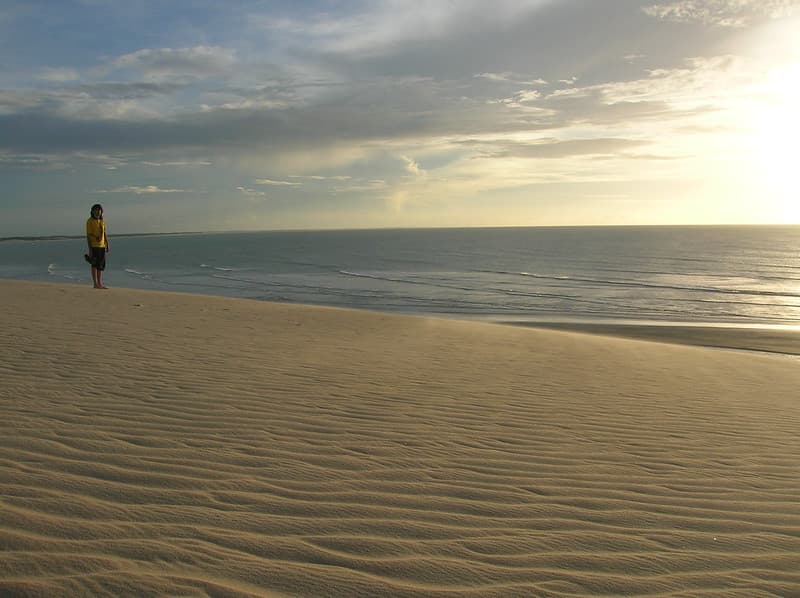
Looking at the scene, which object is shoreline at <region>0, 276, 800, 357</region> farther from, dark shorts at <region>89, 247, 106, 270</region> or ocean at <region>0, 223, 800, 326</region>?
dark shorts at <region>89, 247, 106, 270</region>

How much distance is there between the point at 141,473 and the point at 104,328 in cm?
690

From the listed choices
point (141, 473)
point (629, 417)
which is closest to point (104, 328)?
point (141, 473)

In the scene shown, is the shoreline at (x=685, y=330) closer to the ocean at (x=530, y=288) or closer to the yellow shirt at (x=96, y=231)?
the ocean at (x=530, y=288)

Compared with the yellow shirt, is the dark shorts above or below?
below

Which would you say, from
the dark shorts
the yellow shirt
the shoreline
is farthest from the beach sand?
the shoreline

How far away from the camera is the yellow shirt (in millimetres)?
14806

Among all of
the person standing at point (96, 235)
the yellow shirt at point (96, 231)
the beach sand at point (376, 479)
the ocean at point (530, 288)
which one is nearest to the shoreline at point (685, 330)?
the ocean at point (530, 288)

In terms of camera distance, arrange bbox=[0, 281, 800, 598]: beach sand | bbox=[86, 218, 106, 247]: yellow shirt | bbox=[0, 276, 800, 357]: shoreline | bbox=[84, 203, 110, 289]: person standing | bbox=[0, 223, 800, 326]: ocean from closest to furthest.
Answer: bbox=[0, 281, 800, 598]: beach sand → bbox=[84, 203, 110, 289]: person standing → bbox=[86, 218, 106, 247]: yellow shirt → bbox=[0, 276, 800, 357]: shoreline → bbox=[0, 223, 800, 326]: ocean

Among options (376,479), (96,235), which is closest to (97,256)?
(96,235)

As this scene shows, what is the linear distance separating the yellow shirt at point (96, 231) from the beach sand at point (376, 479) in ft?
23.7

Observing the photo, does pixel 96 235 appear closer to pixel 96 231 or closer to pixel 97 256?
pixel 96 231

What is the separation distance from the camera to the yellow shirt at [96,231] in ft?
48.6

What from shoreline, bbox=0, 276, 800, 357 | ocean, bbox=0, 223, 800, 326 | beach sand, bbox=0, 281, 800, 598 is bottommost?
beach sand, bbox=0, 281, 800, 598

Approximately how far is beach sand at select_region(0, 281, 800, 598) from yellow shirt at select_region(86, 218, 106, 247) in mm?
7229
